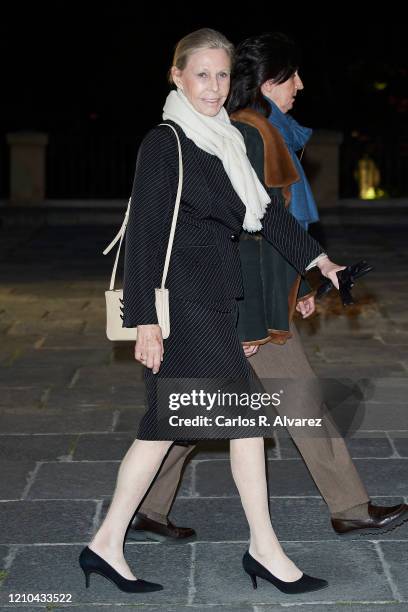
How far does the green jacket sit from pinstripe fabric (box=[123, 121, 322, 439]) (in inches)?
10.4

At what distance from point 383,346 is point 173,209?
213 inches

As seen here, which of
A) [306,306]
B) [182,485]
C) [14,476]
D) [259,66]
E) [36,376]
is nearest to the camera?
[259,66]

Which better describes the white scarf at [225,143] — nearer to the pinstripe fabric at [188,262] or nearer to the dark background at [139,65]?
the pinstripe fabric at [188,262]

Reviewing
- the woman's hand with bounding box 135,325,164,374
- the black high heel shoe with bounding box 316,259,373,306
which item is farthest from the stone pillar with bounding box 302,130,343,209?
the woman's hand with bounding box 135,325,164,374

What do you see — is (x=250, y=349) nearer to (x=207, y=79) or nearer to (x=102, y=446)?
(x=207, y=79)

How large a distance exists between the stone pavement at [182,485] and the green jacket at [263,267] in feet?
2.62

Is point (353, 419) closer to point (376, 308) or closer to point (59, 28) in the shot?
point (376, 308)

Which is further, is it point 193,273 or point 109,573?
point 109,573

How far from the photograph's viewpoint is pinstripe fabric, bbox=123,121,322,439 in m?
4.06

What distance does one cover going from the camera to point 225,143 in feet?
13.7

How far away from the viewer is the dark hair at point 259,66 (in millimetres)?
4641

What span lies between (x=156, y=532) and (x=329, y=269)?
1.13 metres

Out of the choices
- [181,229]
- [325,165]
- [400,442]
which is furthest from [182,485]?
[325,165]

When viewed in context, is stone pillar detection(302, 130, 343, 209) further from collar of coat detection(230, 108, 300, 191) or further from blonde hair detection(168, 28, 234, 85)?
blonde hair detection(168, 28, 234, 85)
